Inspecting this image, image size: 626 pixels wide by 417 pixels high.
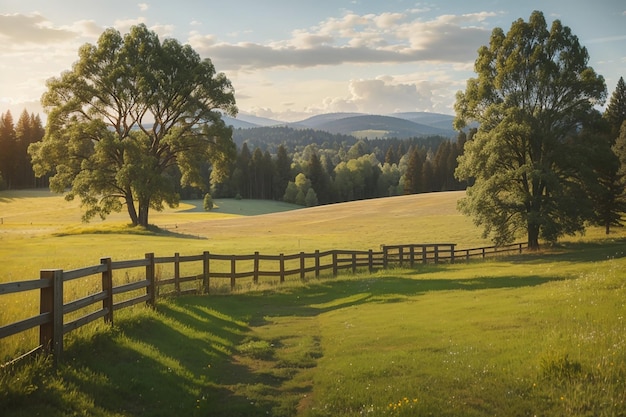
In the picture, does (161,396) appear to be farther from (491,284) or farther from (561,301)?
(491,284)

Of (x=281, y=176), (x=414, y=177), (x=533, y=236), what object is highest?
(x=281, y=176)

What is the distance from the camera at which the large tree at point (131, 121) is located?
4547 centimetres

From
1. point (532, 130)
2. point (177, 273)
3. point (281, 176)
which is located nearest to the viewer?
point (177, 273)

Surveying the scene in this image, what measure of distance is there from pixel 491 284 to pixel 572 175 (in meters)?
20.3

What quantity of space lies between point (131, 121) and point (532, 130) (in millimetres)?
36706

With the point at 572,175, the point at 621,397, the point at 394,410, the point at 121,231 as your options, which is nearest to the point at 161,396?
the point at 394,410

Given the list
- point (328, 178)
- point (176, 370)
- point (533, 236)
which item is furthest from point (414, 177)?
point (176, 370)

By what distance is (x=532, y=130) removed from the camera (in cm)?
3528

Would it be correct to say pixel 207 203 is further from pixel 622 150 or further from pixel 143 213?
pixel 622 150

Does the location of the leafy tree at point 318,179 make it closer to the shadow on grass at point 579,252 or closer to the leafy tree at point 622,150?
the leafy tree at point 622,150

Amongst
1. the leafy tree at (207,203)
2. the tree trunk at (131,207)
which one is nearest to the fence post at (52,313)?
the tree trunk at (131,207)

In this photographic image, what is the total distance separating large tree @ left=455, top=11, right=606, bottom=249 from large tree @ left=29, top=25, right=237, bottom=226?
989 inches

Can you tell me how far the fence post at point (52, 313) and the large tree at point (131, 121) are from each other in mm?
36997

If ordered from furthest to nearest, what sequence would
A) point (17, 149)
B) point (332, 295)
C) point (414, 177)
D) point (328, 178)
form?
1. point (328, 178)
2. point (414, 177)
3. point (17, 149)
4. point (332, 295)
